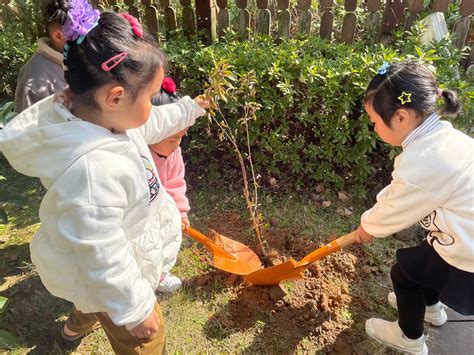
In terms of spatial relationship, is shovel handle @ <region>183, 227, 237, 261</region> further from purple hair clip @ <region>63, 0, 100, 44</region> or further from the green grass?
purple hair clip @ <region>63, 0, 100, 44</region>

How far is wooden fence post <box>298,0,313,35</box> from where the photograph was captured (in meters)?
3.70

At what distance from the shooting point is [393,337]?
230 centimetres

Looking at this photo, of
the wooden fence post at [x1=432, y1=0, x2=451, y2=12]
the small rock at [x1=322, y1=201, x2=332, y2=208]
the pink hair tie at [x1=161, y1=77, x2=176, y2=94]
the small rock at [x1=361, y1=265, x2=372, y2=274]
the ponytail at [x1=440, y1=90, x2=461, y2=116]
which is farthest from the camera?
the wooden fence post at [x1=432, y1=0, x2=451, y2=12]

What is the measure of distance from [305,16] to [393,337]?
2693 millimetres

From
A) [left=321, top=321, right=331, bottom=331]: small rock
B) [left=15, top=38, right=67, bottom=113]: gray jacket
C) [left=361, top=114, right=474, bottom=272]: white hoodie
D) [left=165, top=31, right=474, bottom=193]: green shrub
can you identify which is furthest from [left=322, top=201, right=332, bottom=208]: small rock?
[left=15, top=38, right=67, bottom=113]: gray jacket

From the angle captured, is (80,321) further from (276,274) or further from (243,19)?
(243,19)

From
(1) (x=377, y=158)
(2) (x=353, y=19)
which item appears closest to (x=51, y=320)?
(1) (x=377, y=158)

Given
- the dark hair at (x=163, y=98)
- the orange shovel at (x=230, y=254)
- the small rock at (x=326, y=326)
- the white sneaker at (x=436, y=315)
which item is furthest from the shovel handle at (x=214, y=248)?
the white sneaker at (x=436, y=315)

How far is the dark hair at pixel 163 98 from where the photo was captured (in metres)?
2.26

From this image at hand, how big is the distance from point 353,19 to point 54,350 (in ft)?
10.8

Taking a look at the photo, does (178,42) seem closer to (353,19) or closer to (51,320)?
(353,19)

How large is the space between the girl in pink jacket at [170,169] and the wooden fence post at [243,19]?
1.63m

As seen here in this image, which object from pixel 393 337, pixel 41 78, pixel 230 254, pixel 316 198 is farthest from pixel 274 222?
pixel 41 78

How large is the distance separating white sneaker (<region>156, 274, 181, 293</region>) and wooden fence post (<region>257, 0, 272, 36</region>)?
7.55ft
